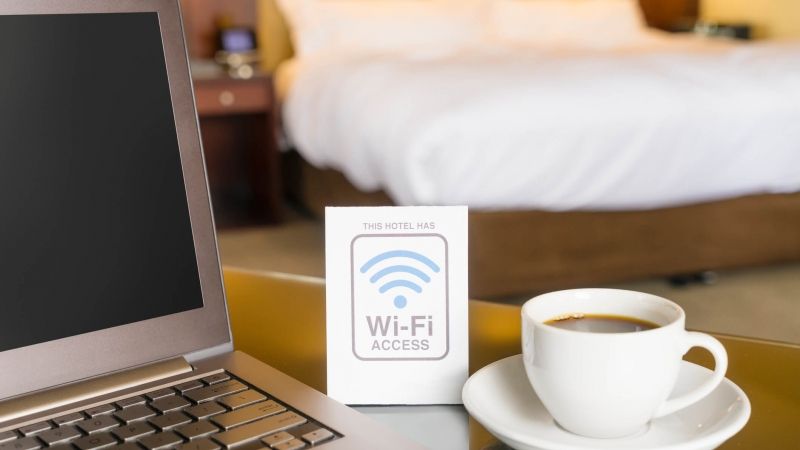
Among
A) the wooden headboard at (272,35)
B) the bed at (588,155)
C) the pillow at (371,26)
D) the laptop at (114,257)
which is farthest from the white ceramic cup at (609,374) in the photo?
the wooden headboard at (272,35)

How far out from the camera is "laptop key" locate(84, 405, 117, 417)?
2.04ft

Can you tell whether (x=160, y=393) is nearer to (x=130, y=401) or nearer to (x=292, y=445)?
(x=130, y=401)

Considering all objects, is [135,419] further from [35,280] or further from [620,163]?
[620,163]

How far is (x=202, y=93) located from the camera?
12.3ft

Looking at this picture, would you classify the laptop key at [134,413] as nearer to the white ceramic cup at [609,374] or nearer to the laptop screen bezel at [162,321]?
the laptop screen bezel at [162,321]

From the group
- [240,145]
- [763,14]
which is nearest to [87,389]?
[240,145]

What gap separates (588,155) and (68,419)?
2.10m

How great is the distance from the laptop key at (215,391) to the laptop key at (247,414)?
0.10 ft

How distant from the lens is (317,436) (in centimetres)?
58

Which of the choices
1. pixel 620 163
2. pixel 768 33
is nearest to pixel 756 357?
pixel 620 163

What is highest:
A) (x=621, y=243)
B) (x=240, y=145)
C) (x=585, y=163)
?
(x=585, y=163)

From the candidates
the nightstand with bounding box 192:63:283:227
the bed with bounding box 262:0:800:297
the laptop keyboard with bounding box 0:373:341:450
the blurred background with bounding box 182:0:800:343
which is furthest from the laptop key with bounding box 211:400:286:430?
the nightstand with bounding box 192:63:283:227

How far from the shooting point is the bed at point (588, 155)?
2.50m

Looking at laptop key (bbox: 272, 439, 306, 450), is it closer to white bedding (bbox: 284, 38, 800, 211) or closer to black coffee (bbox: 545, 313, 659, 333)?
black coffee (bbox: 545, 313, 659, 333)
